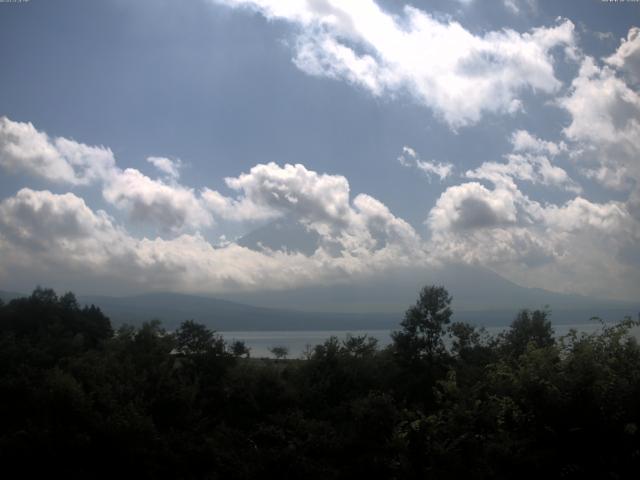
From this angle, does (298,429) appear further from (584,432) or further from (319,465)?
(584,432)

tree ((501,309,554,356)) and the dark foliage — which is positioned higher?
tree ((501,309,554,356))

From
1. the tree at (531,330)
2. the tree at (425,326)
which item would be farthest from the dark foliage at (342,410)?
the tree at (531,330)

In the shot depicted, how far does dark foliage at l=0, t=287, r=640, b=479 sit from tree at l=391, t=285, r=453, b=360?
0.36 feet

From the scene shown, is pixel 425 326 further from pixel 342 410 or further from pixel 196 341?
pixel 196 341

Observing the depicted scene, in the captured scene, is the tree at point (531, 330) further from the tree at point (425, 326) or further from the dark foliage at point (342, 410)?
the tree at point (425, 326)

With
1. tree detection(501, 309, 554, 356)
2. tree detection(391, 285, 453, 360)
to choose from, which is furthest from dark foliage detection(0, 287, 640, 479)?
tree detection(501, 309, 554, 356)

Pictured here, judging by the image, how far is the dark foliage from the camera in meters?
16.7

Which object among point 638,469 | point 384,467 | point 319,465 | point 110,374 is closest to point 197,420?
point 110,374

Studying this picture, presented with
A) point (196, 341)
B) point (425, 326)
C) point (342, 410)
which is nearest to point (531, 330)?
point (425, 326)

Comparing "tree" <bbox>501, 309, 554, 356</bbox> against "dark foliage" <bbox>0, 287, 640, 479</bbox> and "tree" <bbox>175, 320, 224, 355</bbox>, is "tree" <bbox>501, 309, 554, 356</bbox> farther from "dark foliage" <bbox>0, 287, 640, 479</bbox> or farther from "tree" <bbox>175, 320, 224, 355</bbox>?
"tree" <bbox>175, 320, 224, 355</bbox>

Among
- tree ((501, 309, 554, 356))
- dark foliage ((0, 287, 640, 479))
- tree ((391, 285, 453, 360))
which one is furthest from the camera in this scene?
tree ((501, 309, 554, 356))

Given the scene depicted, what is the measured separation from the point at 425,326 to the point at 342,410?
597 inches

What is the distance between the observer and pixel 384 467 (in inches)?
859

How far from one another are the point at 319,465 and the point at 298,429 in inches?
137
